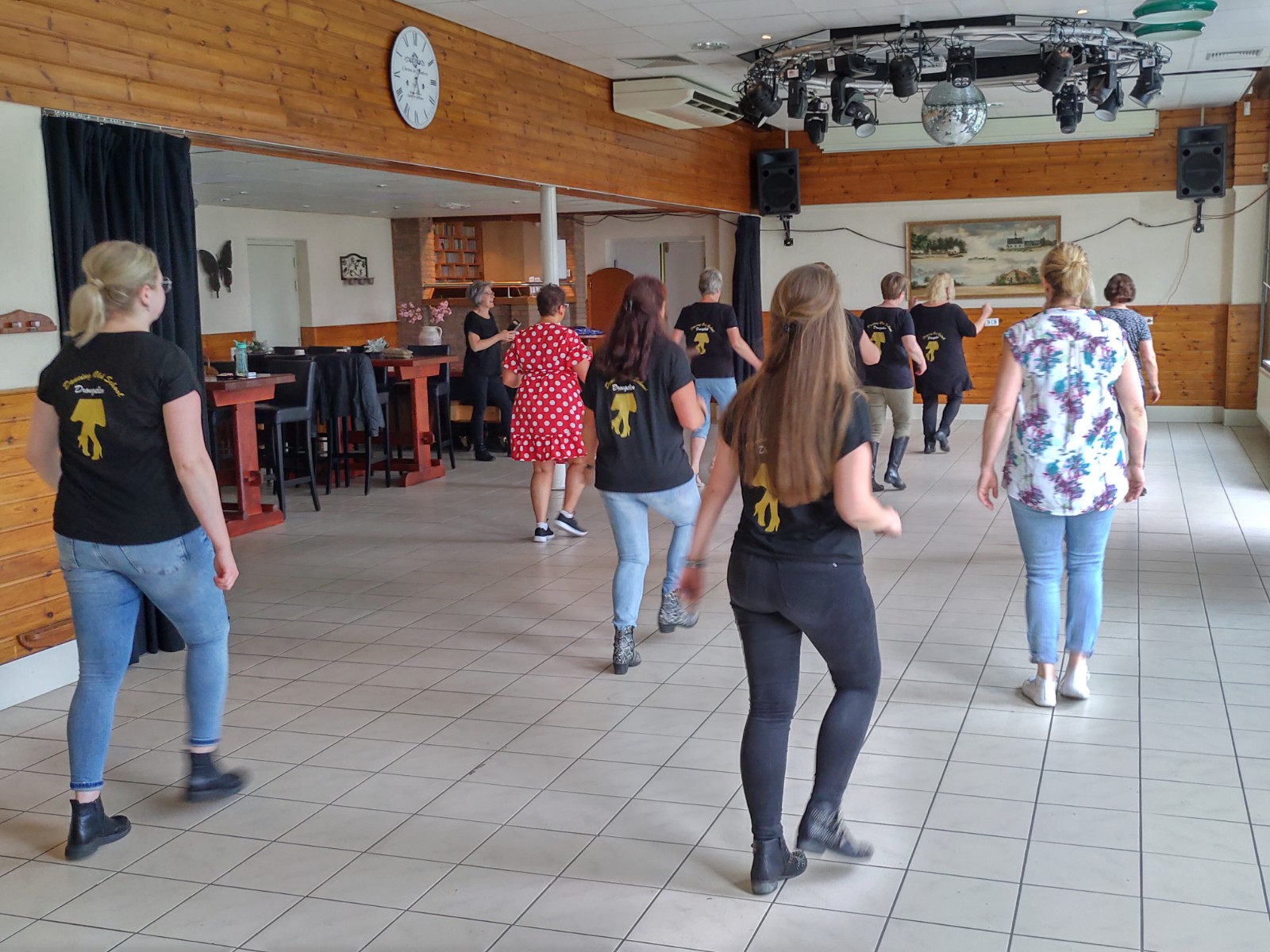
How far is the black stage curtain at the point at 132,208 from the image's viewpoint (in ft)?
14.5

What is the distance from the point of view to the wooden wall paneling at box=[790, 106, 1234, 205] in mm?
11984

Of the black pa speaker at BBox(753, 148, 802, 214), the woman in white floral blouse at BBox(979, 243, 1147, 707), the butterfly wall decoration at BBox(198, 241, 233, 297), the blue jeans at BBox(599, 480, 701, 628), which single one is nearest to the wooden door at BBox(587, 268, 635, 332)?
the black pa speaker at BBox(753, 148, 802, 214)

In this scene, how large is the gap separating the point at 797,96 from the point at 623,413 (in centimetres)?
496

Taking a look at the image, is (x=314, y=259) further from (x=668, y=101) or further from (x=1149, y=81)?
(x=1149, y=81)

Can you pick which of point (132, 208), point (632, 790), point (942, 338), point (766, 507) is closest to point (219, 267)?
point (942, 338)

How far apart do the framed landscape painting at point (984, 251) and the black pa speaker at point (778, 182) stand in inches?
52.2

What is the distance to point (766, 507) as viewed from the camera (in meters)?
2.64

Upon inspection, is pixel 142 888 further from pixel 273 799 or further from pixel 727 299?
pixel 727 299

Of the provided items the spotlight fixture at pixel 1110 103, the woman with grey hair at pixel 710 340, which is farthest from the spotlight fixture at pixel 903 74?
the woman with grey hair at pixel 710 340

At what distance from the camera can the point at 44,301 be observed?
4.38 m

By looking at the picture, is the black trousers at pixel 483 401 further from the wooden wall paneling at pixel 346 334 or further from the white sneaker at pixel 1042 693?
the white sneaker at pixel 1042 693

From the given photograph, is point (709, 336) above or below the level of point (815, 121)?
below

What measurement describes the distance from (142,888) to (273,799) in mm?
532

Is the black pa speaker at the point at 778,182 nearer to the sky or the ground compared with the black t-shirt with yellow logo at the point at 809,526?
nearer to the sky
